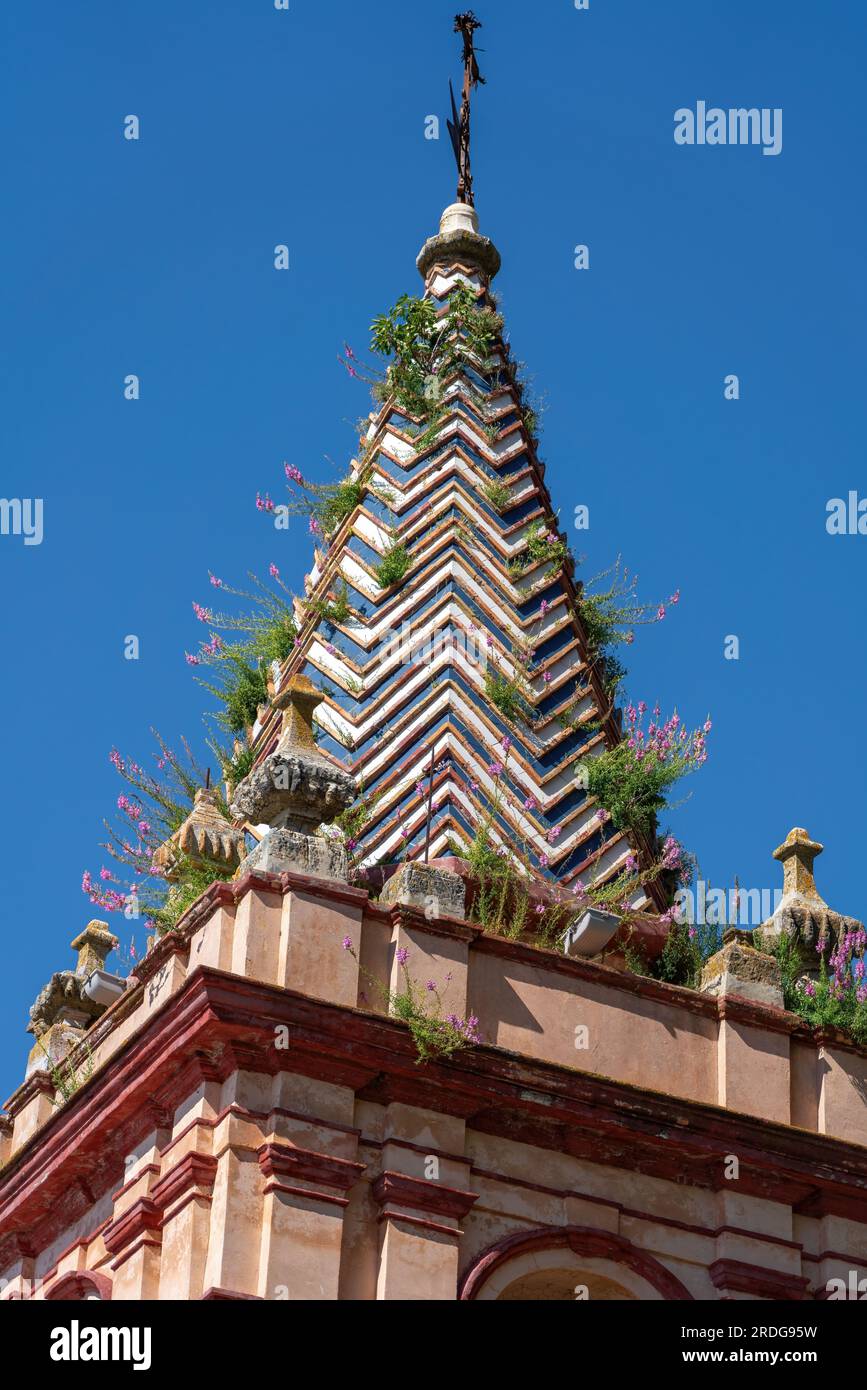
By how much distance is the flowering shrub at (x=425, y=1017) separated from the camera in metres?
20.0

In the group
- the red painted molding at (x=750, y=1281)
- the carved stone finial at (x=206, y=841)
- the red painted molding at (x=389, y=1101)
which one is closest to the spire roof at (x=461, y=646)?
the carved stone finial at (x=206, y=841)


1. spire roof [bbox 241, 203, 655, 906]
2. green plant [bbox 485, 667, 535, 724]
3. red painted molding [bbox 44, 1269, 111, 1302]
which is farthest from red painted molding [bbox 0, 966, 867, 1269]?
green plant [bbox 485, 667, 535, 724]

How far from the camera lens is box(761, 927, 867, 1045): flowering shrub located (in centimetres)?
2197

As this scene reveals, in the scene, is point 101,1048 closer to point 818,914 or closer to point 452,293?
point 818,914

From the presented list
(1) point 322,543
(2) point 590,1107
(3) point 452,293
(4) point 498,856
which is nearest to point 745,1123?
(2) point 590,1107

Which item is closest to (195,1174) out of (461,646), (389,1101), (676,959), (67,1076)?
(389,1101)

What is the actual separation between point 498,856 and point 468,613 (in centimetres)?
328

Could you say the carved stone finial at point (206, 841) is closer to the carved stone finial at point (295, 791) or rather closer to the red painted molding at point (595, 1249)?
the carved stone finial at point (295, 791)

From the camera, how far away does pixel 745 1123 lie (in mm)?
20844

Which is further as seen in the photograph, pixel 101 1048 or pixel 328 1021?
pixel 101 1048

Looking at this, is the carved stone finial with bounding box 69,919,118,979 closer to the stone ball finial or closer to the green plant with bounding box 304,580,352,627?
the green plant with bounding box 304,580,352,627

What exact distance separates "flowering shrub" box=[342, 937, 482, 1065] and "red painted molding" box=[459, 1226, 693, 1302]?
118cm

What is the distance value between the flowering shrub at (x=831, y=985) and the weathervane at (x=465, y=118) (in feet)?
32.3
